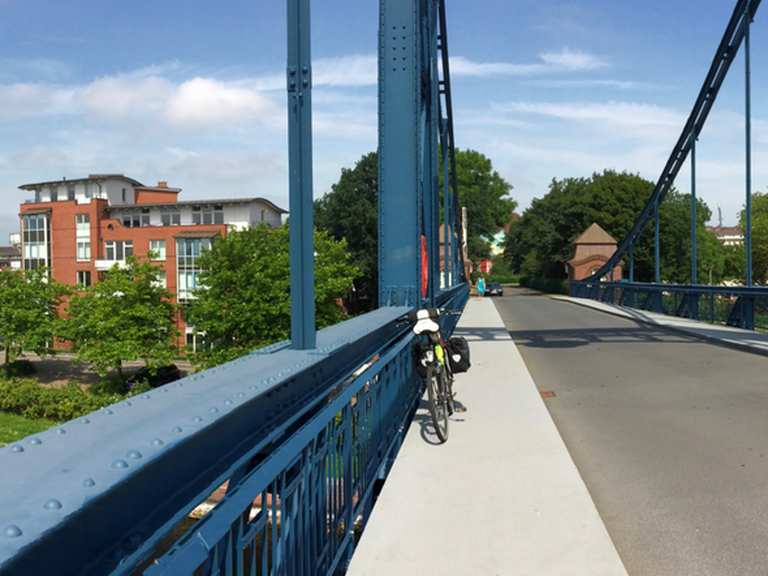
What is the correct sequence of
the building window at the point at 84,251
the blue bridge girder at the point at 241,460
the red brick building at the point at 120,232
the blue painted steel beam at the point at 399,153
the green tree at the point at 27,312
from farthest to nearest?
the building window at the point at 84,251, the red brick building at the point at 120,232, the green tree at the point at 27,312, the blue painted steel beam at the point at 399,153, the blue bridge girder at the point at 241,460

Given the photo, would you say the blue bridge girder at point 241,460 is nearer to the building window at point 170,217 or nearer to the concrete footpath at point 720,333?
the concrete footpath at point 720,333

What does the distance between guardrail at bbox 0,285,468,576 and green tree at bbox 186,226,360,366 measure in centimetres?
3116

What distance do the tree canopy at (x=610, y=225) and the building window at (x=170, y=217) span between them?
3247 cm

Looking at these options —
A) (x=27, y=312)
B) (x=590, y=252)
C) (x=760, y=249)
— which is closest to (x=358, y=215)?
(x=590, y=252)

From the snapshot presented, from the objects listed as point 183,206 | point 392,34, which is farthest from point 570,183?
point 392,34

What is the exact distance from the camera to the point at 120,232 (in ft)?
176

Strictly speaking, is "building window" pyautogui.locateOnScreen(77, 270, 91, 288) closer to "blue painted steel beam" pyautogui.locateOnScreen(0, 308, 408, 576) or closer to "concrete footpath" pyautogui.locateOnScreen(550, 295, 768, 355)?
"concrete footpath" pyautogui.locateOnScreen(550, 295, 768, 355)

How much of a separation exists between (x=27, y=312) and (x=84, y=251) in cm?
1244

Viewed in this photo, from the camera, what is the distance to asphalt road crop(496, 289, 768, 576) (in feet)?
12.6

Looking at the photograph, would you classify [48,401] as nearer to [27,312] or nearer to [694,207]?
[27,312]

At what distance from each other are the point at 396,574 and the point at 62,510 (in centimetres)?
241

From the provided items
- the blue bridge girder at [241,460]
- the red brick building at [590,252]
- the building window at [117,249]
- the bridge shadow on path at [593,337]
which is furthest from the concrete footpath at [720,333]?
the building window at [117,249]

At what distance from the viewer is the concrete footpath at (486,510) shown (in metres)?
3.48

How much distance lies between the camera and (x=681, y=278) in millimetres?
53375
